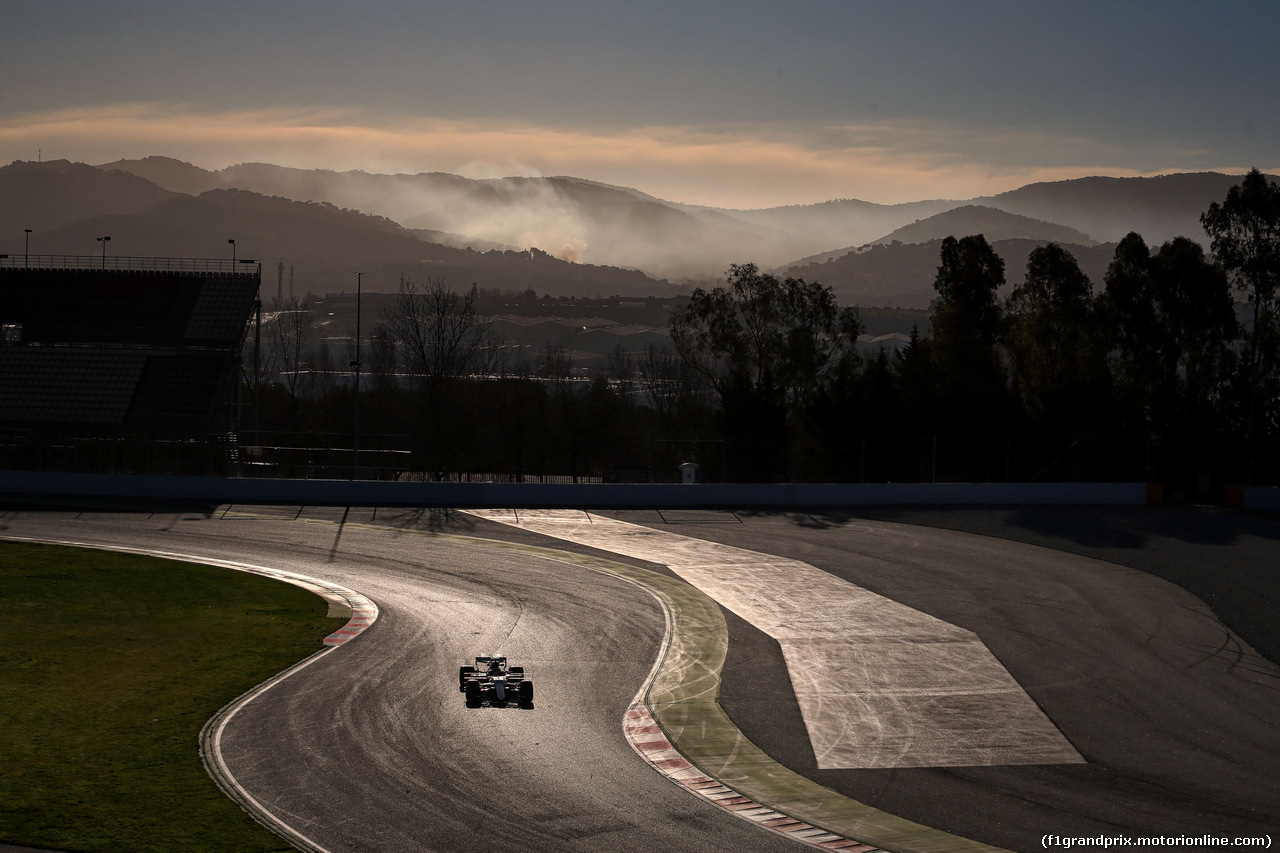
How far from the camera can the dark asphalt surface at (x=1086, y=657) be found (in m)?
11.1

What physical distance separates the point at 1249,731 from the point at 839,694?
17.4 ft

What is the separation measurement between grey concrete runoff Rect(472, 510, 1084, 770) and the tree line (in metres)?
15.5

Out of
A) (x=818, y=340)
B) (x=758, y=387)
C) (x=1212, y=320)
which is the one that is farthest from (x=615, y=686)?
(x=818, y=340)

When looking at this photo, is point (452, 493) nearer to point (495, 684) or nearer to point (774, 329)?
point (495, 684)

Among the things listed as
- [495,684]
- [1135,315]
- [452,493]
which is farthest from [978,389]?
[495,684]

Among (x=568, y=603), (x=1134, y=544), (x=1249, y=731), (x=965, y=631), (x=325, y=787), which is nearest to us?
(x=325, y=787)

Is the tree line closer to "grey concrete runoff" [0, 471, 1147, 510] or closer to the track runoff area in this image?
"grey concrete runoff" [0, 471, 1147, 510]

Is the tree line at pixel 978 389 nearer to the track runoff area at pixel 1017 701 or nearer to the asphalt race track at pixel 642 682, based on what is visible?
the asphalt race track at pixel 642 682

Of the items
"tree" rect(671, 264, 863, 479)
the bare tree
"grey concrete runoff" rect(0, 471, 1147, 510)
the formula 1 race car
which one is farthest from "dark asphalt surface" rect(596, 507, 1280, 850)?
the bare tree

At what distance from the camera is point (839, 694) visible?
15445 millimetres

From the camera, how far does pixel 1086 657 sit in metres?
17.7

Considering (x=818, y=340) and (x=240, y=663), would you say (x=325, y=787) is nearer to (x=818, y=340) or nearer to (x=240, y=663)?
(x=240, y=663)

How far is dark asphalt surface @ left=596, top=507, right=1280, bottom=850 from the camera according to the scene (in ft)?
36.4

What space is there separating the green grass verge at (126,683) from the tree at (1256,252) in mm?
51926
